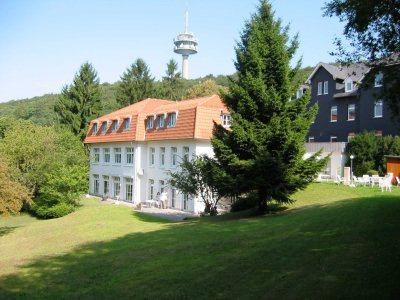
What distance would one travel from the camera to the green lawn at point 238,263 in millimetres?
8436

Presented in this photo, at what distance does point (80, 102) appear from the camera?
2478 inches

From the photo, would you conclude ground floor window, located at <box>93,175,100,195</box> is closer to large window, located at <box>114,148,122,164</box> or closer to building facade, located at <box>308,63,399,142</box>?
large window, located at <box>114,148,122,164</box>

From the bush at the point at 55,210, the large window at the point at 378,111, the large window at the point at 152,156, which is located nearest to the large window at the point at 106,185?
the large window at the point at 152,156

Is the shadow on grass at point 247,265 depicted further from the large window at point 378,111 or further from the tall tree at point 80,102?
the tall tree at point 80,102

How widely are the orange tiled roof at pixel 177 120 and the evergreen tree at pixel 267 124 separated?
8.61 meters

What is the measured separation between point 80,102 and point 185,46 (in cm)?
7312

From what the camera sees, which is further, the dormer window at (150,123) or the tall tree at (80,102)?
the tall tree at (80,102)

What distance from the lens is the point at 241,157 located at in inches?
857

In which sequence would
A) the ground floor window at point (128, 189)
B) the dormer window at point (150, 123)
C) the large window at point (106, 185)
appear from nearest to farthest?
the dormer window at point (150, 123)
the ground floor window at point (128, 189)
the large window at point (106, 185)

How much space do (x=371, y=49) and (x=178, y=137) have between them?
2746 cm

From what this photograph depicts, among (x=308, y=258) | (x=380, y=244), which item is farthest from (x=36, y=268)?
(x=380, y=244)

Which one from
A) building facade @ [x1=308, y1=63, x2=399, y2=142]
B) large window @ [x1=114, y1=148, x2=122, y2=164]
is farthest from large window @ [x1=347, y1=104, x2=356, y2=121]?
large window @ [x1=114, y1=148, x2=122, y2=164]

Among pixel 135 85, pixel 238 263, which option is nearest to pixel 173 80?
pixel 135 85

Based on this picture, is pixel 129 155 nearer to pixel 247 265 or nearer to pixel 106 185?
pixel 106 185
